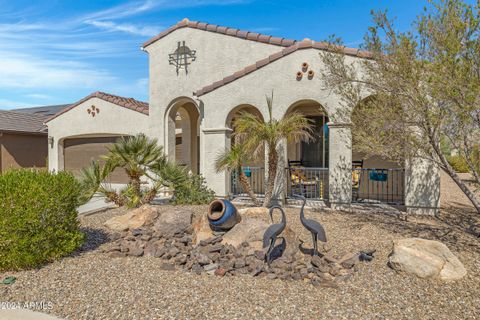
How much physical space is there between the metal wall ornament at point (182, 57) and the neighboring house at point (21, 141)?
40.5 ft

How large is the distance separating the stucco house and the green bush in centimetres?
635

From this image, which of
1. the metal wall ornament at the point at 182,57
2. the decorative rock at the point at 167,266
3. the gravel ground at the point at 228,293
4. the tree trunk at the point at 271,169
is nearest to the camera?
the gravel ground at the point at 228,293

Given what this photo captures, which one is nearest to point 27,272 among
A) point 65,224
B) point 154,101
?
point 65,224

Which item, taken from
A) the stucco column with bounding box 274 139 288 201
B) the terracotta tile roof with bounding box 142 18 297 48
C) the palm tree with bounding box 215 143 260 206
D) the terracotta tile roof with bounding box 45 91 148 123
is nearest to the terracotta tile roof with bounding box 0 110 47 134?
the terracotta tile roof with bounding box 45 91 148 123

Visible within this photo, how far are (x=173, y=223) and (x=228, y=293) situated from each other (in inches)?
130

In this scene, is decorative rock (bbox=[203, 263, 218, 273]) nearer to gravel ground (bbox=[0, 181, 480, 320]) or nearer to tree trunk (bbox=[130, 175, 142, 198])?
gravel ground (bbox=[0, 181, 480, 320])

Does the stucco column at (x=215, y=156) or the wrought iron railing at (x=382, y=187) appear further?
the stucco column at (x=215, y=156)

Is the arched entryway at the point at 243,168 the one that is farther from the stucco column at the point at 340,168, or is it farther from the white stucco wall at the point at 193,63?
the stucco column at the point at 340,168

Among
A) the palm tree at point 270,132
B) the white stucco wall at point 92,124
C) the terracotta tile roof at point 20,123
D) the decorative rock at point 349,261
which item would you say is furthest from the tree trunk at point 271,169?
the terracotta tile roof at point 20,123

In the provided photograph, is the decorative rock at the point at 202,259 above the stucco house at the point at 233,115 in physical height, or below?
below

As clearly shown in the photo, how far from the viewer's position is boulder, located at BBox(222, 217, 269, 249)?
251 inches

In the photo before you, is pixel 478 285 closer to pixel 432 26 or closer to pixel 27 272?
pixel 432 26

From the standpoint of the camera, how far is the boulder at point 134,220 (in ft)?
27.0

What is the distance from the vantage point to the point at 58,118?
59.6 ft
